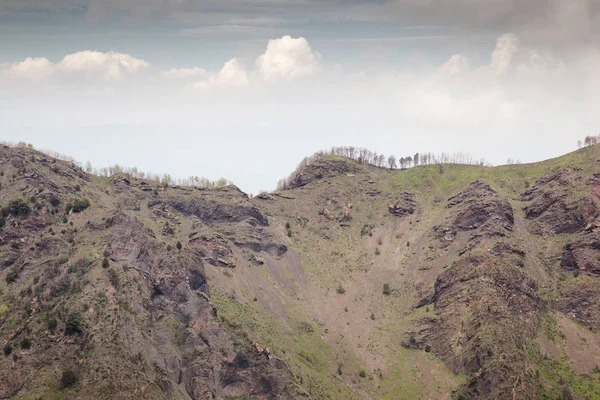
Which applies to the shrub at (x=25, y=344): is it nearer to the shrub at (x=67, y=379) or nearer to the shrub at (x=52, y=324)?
the shrub at (x=52, y=324)

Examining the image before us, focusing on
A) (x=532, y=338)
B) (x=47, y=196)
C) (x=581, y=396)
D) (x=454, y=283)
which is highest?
(x=47, y=196)

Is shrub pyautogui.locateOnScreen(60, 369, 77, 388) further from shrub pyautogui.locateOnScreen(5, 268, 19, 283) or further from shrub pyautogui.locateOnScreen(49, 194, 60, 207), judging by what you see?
shrub pyautogui.locateOnScreen(49, 194, 60, 207)

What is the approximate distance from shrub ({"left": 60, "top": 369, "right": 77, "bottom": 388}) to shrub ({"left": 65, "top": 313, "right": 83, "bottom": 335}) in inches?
444

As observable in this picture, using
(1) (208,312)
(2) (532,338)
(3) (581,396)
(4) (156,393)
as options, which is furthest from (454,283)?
(4) (156,393)

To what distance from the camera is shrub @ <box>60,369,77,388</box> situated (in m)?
116

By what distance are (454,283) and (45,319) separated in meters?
124

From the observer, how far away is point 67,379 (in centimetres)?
11656

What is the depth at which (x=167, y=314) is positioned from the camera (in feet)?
493

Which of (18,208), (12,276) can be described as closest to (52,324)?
(12,276)

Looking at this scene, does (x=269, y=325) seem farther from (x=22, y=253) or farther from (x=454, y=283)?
(x=22, y=253)

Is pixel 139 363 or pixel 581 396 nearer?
pixel 139 363

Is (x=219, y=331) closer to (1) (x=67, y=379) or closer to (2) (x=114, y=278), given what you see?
(2) (x=114, y=278)

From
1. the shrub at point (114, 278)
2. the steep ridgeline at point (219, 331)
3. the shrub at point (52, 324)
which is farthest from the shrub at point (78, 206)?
the shrub at point (52, 324)

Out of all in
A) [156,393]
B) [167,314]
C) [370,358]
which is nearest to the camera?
[156,393]
